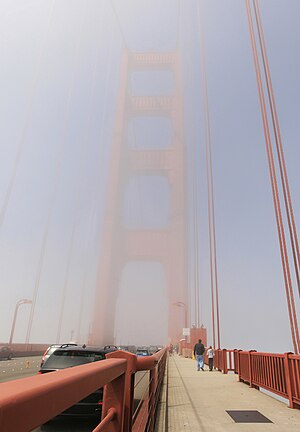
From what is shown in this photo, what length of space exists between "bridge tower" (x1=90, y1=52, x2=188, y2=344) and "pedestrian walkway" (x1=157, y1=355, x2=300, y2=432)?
18.8 m

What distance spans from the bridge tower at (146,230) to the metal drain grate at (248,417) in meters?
21.0

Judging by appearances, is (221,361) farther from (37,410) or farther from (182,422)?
(37,410)

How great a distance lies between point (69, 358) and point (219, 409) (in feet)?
8.73

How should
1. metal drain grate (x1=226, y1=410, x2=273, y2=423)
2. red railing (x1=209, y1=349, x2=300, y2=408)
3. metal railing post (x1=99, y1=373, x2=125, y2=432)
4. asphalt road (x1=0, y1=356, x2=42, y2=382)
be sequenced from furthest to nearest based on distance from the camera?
asphalt road (x1=0, y1=356, x2=42, y2=382), red railing (x1=209, y1=349, x2=300, y2=408), metal drain grate (x1=226, y1=410, x2=273, y2=423), metal railing post (x1=99, y1=373, x2=125, y2=432)

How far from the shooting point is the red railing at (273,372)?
5.29m

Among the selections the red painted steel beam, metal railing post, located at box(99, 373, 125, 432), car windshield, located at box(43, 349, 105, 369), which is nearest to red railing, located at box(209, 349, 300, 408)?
car windshield, located at box(43, 349, 105, 369)

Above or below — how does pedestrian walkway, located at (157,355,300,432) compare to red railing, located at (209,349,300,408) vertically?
below

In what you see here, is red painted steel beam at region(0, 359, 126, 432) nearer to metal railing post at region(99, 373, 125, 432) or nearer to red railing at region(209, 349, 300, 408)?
metal railing post at region(99, 373, 125, 432)

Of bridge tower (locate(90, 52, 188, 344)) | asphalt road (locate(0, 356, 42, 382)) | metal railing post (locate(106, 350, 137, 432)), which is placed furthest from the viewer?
bridge tower (locate(90, 52, 188, 344))

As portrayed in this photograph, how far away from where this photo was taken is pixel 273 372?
617 cm

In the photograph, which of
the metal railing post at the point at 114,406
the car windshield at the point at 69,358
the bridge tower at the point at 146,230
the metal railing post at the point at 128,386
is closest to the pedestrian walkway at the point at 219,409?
the car windshield at the point at 69,358

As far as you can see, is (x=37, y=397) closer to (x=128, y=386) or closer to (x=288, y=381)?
(x=128, y=386)

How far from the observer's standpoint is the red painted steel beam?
1.76ft

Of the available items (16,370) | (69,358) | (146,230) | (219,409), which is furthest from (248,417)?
(146,230)
